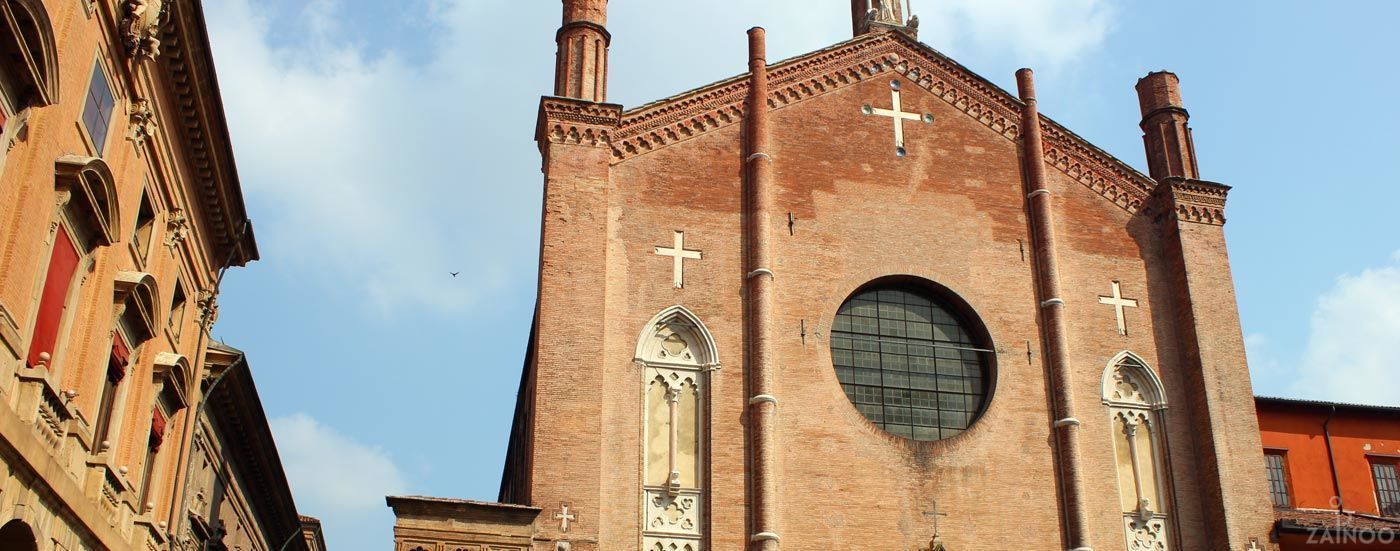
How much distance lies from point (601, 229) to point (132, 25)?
917 centimetres

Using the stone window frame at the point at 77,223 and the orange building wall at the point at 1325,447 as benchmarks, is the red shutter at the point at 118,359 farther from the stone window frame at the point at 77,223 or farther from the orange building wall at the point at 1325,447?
the orange building wall at the point at 1325,447

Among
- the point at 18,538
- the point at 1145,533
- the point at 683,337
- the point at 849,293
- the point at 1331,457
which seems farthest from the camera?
the point at 1331,457

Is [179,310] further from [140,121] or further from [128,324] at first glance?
[140,121]

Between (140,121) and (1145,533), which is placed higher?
(140,121)

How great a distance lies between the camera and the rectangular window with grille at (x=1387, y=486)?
80.5ft

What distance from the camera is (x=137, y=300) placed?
14203 millimetres

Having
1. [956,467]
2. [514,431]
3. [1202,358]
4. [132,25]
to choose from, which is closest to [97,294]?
[132,25]

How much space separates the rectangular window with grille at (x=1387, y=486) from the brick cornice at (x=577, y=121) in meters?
16.1

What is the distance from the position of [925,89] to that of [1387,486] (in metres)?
11.7

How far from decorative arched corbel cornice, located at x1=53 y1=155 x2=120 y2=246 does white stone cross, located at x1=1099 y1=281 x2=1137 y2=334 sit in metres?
A: 16.4

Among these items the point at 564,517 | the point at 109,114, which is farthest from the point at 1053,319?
the point at 109,114

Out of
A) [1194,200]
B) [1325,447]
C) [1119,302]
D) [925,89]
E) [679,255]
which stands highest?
[925,89]

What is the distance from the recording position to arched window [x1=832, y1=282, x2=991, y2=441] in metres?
21.3

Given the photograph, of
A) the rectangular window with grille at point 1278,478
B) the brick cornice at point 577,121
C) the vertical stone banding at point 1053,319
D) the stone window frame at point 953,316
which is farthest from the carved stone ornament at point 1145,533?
the brick cornice at point 577,121
